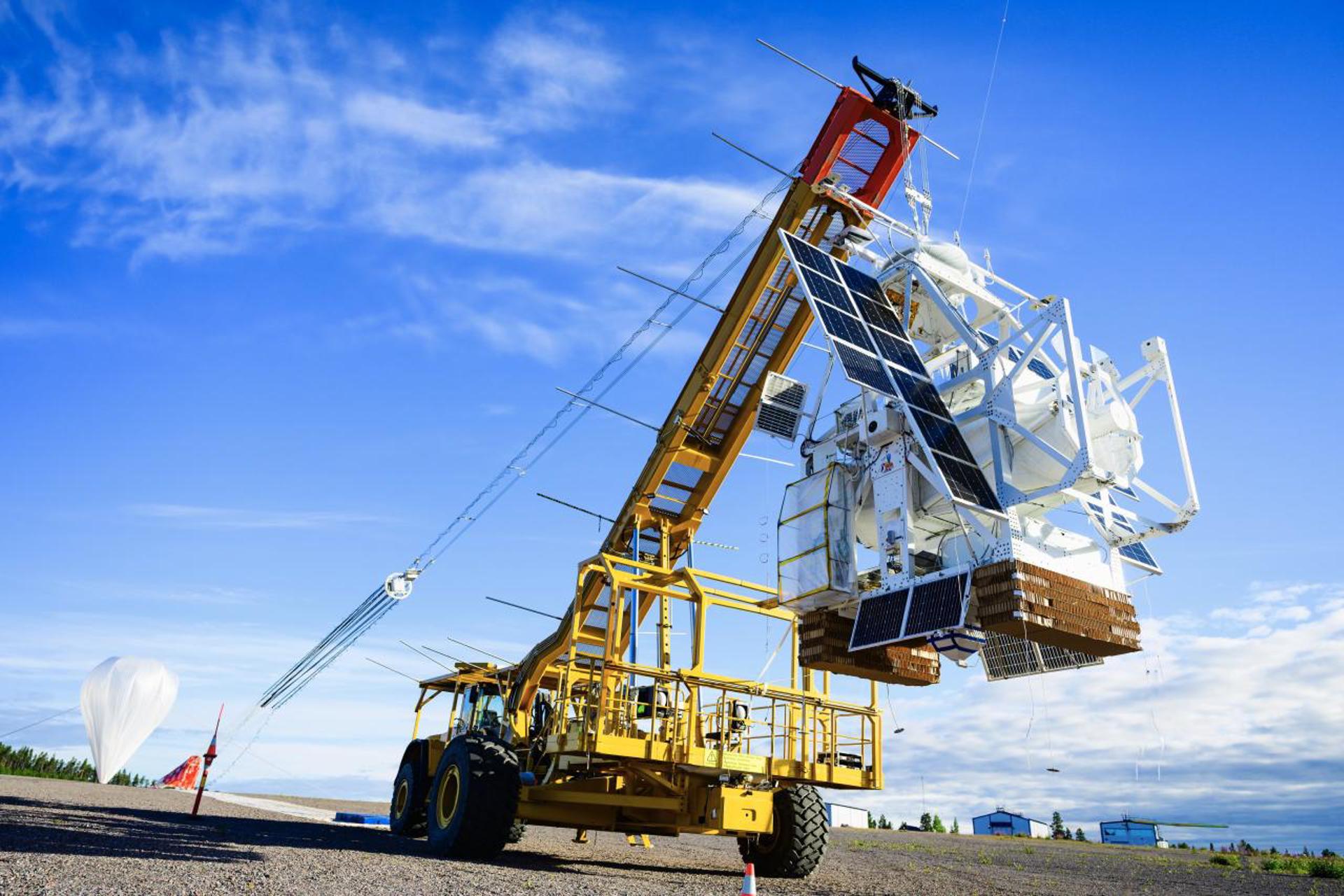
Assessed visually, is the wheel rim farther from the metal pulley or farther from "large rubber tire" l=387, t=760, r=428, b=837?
the metal pulley

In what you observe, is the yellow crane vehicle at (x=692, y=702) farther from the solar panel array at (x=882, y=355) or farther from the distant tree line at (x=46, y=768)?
the distant tree line at (x=46, y=768)

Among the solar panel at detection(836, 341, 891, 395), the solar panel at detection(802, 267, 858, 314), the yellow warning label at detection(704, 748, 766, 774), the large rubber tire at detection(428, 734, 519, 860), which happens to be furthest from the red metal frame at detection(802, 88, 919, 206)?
the large rubber tire at detection(428, 734, 519, 860)

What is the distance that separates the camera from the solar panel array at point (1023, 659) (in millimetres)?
12094

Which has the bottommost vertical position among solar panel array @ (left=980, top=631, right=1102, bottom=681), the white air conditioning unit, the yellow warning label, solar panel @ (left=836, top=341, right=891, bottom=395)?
the yellow warning label

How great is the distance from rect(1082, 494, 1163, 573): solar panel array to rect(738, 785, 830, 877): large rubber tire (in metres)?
6.21

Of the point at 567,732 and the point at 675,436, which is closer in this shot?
the point at 567,732

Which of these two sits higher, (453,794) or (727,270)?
(727,270)

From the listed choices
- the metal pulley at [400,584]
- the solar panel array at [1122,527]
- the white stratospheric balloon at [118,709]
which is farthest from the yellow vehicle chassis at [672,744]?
the white stratospheric balloon at [118,709]

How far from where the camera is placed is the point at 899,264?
564 inches

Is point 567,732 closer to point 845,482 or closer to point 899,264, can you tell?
point 845,482

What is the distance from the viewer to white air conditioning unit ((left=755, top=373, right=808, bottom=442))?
15.0m

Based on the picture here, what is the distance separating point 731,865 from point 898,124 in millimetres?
13714

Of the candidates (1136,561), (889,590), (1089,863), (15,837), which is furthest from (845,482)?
(1089,863)

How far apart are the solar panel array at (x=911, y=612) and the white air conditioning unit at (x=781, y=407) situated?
388cm
